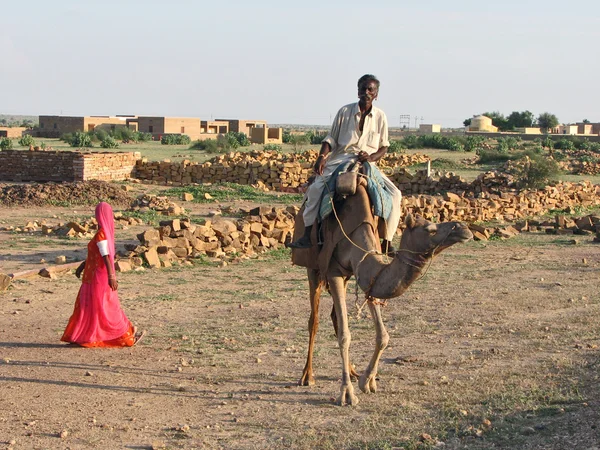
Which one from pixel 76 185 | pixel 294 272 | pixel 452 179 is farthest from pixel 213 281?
pixel 452 179

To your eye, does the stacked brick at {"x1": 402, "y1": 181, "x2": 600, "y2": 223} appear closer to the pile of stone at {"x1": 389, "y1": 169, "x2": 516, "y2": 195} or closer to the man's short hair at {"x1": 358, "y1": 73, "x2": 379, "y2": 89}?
the pile of stone at {"x1": 389, "y1": 169, "x2": 516, "y2": 195}

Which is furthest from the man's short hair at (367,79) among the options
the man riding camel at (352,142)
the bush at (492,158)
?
the bush at (492,158)

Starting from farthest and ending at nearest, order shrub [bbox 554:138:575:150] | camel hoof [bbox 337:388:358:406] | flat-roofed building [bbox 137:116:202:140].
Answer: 1. flat-roofed building [bbox 137:116:202:140]
2. shrub [bbox 554:138:575:150]
3. camel hoof [bbox 337:388:358:406]

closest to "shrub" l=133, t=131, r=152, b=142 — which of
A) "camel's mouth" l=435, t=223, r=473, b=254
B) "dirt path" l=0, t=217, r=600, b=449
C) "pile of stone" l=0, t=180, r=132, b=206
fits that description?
"pile of stone" l=0, t=180, r=132, b=206

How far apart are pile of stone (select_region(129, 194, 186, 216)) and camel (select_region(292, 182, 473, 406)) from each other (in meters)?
14.5

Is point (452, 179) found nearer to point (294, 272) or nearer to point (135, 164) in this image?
point (135, 164)

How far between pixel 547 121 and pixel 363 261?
341 feet

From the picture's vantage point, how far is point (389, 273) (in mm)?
6504

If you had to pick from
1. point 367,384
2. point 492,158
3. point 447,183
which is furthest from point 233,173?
point 367,384

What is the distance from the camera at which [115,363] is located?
846cm

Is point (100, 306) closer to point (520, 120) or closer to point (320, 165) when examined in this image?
point (320, 165)

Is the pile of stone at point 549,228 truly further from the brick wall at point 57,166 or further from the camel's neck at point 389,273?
the brick wall at point 57,166

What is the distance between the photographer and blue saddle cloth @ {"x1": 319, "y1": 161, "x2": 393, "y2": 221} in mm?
7230

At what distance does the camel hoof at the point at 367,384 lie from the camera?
7109mm
